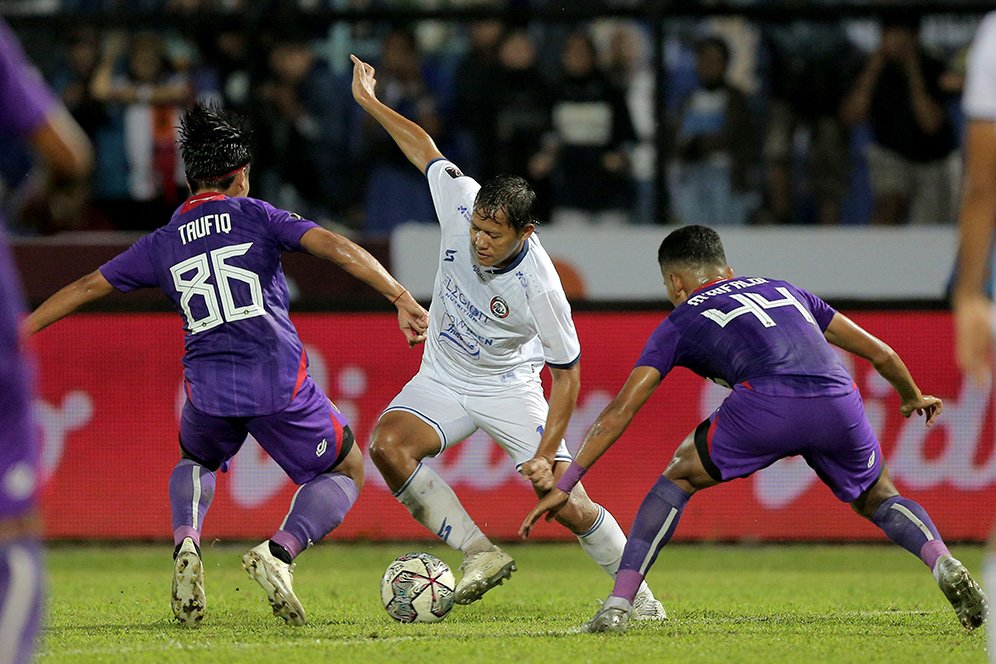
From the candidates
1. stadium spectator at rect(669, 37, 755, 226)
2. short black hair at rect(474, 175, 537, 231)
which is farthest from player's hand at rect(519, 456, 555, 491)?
stadium spectator at rect(669, 37, 755, 226)

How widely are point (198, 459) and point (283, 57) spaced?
5.77m

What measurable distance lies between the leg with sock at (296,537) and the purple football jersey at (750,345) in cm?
154

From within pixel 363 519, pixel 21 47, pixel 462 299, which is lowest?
pixel 363 519

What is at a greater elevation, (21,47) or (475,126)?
(21,47)

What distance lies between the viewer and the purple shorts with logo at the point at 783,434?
6047 millimetres

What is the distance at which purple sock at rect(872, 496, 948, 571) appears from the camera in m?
6.11

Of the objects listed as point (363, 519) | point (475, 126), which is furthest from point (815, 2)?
point (363, 519)

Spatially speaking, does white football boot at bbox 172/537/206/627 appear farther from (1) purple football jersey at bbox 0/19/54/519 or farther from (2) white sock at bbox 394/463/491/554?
(1) purple football jersey at bbox 0/19/54/519

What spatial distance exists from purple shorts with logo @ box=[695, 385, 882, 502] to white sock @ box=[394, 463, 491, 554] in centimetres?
129

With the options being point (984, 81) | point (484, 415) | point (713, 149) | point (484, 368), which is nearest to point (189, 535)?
point (484, 415)

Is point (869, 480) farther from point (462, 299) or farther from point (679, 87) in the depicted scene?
point (679, 87)

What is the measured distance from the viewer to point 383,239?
11.2 metres

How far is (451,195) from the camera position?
23.5 feet

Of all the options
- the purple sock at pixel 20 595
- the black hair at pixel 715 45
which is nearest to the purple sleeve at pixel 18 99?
the purple sock at pixel 20 595
